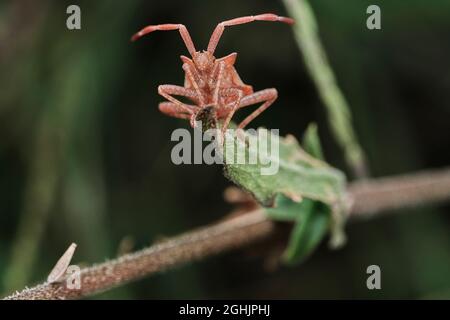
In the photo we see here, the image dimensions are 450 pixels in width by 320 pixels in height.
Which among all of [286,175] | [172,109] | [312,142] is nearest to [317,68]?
[312,142]

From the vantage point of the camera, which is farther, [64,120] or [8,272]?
[64,120]

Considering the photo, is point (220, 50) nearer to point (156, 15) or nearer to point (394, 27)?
point (156, 15)

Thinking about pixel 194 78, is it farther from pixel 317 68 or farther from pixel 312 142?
pixel 317 68

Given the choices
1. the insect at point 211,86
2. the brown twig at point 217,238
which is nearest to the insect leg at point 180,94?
the insect at point 211,86

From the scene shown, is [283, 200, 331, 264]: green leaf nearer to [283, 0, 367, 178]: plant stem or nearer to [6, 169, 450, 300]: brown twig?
[6, 169, 450, 300]: brown twig

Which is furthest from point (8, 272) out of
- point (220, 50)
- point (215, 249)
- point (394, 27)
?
point (394, 27)
